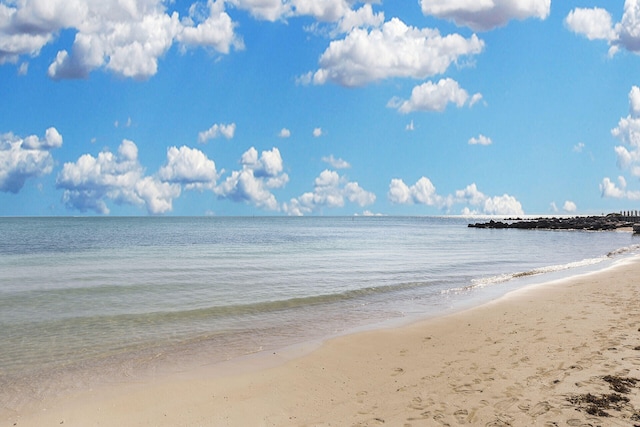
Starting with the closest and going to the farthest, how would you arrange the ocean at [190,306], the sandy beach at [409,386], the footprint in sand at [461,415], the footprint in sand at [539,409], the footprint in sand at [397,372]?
1. the footprint in sand at [461,415]
2. the footprint in sand at [539,409]
3. the sandy beach at [409,386]
4. the footprint in sand at [397,372]
5. the ocean at [190,306]

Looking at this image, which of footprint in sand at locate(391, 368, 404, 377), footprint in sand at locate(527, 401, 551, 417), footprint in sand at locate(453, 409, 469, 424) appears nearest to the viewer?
footprint in sand at locate(453, 409, 469, 424)

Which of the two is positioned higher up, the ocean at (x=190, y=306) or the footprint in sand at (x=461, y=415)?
the footprint in sand at (x=461, y=415)

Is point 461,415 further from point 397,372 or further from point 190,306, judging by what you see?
point 190,306

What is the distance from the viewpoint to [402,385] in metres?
8.48

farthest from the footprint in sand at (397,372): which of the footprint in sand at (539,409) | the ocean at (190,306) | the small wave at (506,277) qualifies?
the small wave at (506,277)

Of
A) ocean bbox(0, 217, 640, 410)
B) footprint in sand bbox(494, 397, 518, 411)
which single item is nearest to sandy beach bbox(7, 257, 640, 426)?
footprint in sand bbox(494, 397, 518, 411)

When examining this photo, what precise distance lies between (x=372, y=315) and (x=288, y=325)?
3136mm

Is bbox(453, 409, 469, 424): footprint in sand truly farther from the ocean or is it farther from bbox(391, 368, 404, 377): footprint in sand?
the ocean

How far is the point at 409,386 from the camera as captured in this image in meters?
8.38

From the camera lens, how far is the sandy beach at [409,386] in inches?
279

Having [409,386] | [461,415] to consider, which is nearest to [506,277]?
[409,386]

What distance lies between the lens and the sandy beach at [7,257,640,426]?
23.2ft

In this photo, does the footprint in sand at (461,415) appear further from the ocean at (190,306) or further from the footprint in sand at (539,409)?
the ocean at (190,306)

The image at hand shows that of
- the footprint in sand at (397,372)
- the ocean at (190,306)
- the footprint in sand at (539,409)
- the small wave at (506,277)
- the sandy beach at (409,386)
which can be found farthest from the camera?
the small wave at (506,277)
